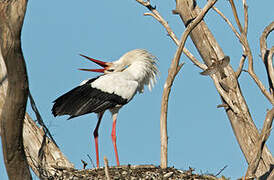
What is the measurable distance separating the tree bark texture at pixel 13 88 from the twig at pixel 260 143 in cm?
266

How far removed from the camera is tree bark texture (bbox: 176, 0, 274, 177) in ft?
26.0

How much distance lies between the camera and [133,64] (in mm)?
8625

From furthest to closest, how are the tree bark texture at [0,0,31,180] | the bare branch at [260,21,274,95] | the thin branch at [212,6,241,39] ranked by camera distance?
the thin branch at [212,6,241,39] → the bare branch at [260,21,274,95] → the tree bark texture at [0,0,31,180]

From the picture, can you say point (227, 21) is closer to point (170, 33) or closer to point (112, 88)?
point (170, 33)

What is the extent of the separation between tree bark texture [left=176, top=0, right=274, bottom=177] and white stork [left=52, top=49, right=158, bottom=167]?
93 centimetres

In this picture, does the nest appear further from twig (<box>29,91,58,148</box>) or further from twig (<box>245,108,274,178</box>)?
twig (<box>29,91,58,148</box>)

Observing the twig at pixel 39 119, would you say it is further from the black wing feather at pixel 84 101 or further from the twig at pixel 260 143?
the twig at pixel 260 143

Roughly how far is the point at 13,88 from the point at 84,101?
3146 millimetres

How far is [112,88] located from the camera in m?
8.00

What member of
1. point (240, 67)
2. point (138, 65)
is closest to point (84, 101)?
point (138, 65)

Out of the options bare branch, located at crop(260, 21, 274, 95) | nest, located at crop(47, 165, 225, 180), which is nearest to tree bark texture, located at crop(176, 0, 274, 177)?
bare branch, located at crop(260, 21, 274, 95)

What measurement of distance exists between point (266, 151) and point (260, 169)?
32 centimetres

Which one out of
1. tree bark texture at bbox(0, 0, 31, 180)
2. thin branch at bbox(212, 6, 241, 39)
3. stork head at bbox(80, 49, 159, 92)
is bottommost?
tree bark texture at bbox(0, 0, 31, 180)

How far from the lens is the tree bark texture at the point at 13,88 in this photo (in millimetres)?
4324
